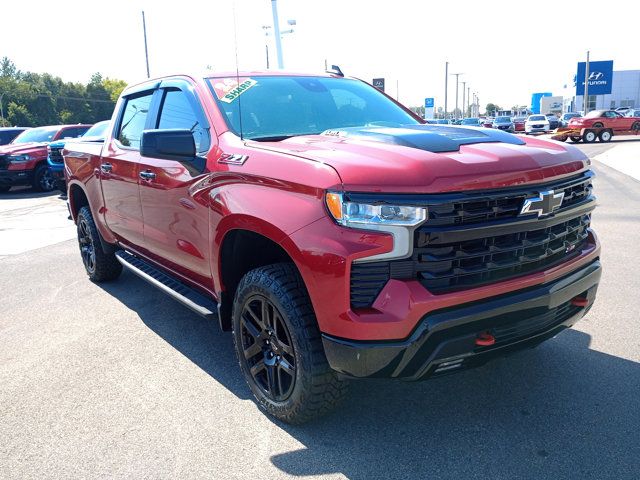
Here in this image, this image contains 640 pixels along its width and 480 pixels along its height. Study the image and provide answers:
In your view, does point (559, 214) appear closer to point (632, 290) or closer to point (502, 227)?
point (502, 227)

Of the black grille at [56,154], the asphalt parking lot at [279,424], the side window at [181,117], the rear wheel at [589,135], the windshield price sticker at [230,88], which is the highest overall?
the windshield price sticker at [230,88]

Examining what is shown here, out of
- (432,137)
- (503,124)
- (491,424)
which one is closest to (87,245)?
(432,137)

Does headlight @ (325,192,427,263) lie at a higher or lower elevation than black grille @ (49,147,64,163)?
higher

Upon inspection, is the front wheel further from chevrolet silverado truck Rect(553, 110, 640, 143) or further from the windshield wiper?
chevrolet silverado truck Rect(553, 110, 640, 143)

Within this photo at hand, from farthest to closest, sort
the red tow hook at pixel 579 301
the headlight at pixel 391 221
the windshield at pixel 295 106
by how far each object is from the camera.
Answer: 1. the windshield at pixel 295 106
2. the red tow hook at pixel 579 301
3. the headlight at pixel 391 221

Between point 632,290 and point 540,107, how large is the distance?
89.3 metres

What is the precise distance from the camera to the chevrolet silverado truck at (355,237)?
236 centimetres

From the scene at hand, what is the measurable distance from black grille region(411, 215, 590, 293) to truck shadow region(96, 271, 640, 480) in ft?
2.83

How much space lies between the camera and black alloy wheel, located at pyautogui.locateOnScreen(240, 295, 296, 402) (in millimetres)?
2850

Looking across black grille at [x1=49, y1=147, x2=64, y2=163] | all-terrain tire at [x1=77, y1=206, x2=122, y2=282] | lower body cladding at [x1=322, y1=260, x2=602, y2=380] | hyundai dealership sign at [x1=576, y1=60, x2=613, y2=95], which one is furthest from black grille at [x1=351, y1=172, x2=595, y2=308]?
hyundai dealership sign at [x1=576, y1=60, x2=613, y2=95]

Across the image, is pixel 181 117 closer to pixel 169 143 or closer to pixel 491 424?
pixel 169 143

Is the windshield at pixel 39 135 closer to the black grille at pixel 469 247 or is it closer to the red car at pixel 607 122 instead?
the black grille at pixel 469 247

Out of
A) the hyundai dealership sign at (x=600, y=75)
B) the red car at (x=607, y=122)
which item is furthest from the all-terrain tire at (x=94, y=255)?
the hyundai dealership sign at (x=600, y=75)

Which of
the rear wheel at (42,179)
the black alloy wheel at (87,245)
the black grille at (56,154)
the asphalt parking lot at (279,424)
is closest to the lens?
the asphalt parking lot at (279,424)
